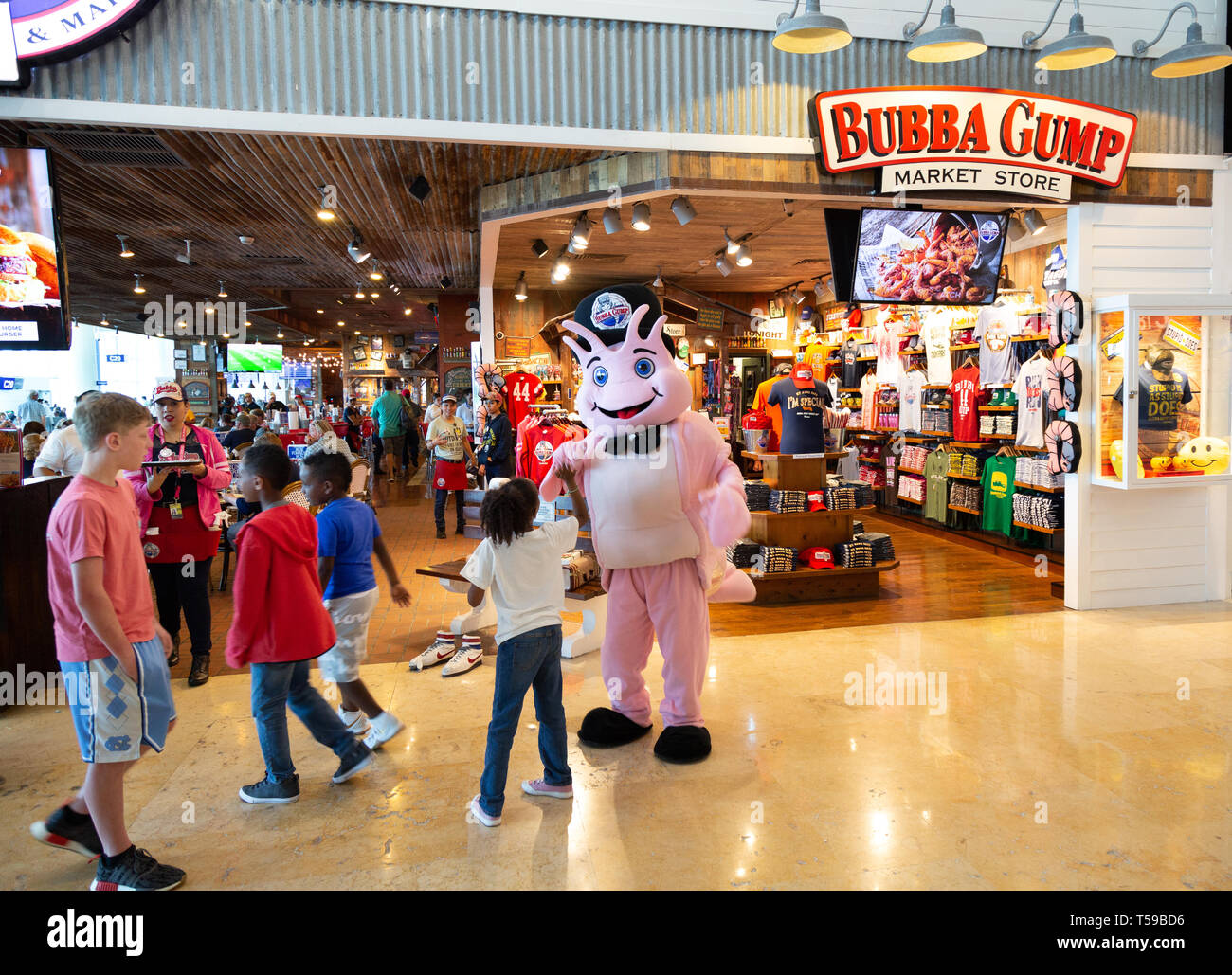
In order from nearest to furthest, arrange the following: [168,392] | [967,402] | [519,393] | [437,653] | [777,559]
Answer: [168,392] < [437,653] < [777,559] < [967,402] < [519,393]

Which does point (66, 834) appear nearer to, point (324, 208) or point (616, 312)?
point (616, 312)

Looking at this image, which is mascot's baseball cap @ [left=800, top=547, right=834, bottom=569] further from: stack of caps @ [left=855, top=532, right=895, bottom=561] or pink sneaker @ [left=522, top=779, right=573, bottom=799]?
pink sneaker @ [left=522, top=779, right=573, bottom=799]

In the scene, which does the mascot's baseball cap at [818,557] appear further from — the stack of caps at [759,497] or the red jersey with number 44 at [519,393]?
the red jersey with number 44 at [519,393]

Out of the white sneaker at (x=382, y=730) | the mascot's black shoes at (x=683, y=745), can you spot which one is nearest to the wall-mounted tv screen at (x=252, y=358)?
the white sneaker at (x=382, y=730)

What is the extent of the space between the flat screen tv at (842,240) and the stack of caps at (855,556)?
6.33 ft

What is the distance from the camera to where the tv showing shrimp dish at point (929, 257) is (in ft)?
19.0

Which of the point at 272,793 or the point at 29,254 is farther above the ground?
the point at 29,254

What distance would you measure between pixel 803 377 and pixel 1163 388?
106 inches

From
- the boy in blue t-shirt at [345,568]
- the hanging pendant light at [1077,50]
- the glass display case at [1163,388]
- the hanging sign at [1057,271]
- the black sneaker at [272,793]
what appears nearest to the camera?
the black sneaker at [272,793]

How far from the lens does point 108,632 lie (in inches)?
98.7

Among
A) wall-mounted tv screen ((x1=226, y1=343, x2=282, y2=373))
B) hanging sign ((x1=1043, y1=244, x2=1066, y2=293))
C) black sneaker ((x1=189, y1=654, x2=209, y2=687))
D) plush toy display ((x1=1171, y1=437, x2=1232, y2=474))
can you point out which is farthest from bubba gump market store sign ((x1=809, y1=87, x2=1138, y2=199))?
wall-mounted tv screen ((x1=226, y1=343, x2=282, y2=373))

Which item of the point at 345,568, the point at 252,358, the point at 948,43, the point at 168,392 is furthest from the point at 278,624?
the point at 252,358

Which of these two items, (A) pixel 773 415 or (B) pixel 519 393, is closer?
(A) pixel 773 415

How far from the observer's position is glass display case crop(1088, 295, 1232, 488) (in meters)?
5.62
